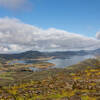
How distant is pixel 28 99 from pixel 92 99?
1271 inches

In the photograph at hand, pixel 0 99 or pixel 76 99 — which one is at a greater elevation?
pixel 76 99

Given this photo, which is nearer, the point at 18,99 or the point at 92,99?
the point at 92,99

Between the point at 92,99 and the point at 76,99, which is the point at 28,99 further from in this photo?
the point at 92,99

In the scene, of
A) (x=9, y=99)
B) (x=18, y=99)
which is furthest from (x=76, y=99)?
(x=9, y=99)

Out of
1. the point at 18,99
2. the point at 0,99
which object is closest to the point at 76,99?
the point at 18,99

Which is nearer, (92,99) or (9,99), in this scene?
(92,99)

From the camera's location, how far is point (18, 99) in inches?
2464

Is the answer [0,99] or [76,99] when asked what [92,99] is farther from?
[0,99]

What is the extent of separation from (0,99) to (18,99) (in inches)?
421

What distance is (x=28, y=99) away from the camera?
203 feet

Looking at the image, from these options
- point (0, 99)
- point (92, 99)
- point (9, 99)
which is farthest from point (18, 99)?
point (92, 99)

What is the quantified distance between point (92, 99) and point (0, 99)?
159 ft

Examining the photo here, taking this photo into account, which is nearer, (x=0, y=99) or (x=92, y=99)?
(x=92, y=99)

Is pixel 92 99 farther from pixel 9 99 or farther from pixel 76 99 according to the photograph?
pixel 9 99
